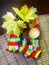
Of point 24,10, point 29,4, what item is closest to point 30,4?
point 29,4

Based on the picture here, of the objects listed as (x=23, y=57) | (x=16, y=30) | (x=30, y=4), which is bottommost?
(x=23, y=57)

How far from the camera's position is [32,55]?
78 centimetres

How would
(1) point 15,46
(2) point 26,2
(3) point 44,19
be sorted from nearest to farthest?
(1) point 15,46
(3) point 44,19
(2) point 26,2

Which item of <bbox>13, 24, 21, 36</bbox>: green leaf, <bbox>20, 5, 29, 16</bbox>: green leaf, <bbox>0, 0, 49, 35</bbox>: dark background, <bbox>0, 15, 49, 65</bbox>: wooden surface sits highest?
<bbox>0, 0, 49, 35</bbox>: dark background

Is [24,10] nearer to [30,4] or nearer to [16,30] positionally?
[16,30]

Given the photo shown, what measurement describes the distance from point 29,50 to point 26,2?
521mm

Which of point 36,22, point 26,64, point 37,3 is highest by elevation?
point 37,3

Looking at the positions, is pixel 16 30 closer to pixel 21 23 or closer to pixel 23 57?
pixel 21 23

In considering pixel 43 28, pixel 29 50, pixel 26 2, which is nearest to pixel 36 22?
pixel 43 28

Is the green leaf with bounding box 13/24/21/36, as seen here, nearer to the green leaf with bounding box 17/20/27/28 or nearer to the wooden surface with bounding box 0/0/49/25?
the green leaf with bounding box 17/20/27/28

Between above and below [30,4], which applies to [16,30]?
below

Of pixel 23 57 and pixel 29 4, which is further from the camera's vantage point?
pixel 29 4

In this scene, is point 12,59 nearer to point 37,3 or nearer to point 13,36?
point 13,36

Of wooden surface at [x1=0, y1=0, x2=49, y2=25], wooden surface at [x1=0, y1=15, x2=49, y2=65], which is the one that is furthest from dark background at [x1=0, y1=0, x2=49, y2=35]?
wooden surface at [x1=0, y1=15, x2=49, y2=65]
